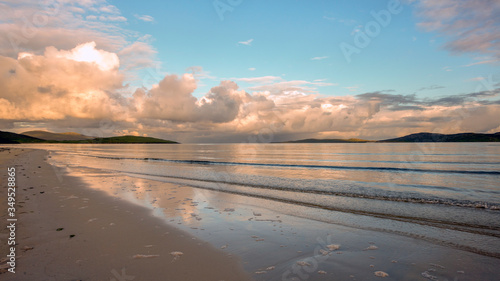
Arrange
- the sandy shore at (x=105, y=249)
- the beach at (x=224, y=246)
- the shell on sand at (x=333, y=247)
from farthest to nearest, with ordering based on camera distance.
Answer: the shell on sand at (x=333, y=247) → the beach at (x=224, y=246) → the sandy shore at (x=105, y=249)

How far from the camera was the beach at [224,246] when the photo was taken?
5941mm

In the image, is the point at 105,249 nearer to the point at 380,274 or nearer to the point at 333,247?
the point at 333,247

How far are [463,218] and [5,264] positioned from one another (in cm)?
1700

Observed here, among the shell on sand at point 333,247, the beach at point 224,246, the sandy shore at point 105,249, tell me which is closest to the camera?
the sandy shore at point 105,249

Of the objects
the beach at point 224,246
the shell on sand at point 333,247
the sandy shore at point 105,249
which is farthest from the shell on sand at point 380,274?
the sandy shore at point 105,249

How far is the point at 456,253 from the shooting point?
24.3 feet

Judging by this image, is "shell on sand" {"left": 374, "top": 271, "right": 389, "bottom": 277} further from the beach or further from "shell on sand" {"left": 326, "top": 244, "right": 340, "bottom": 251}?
"shell on sand" {"left": 326, "top": 244, "right": 340, "bottom": 251}

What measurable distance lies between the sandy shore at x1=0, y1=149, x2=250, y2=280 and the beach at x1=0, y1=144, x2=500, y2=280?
1.0 inches

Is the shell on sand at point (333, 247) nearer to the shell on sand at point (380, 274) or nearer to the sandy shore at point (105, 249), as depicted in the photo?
the shell on sand at point (380, 274)

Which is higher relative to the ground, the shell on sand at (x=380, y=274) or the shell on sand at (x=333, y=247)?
the shell on sand at (x=380, y=274)

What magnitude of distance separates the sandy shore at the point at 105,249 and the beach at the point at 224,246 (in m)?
0.02

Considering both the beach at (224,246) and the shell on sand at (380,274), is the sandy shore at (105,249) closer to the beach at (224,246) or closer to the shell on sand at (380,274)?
the beach at (224,246)

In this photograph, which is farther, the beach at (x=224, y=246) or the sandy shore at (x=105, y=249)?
the beach at (x=224, y=246)

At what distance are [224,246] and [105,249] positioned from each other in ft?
11.5
